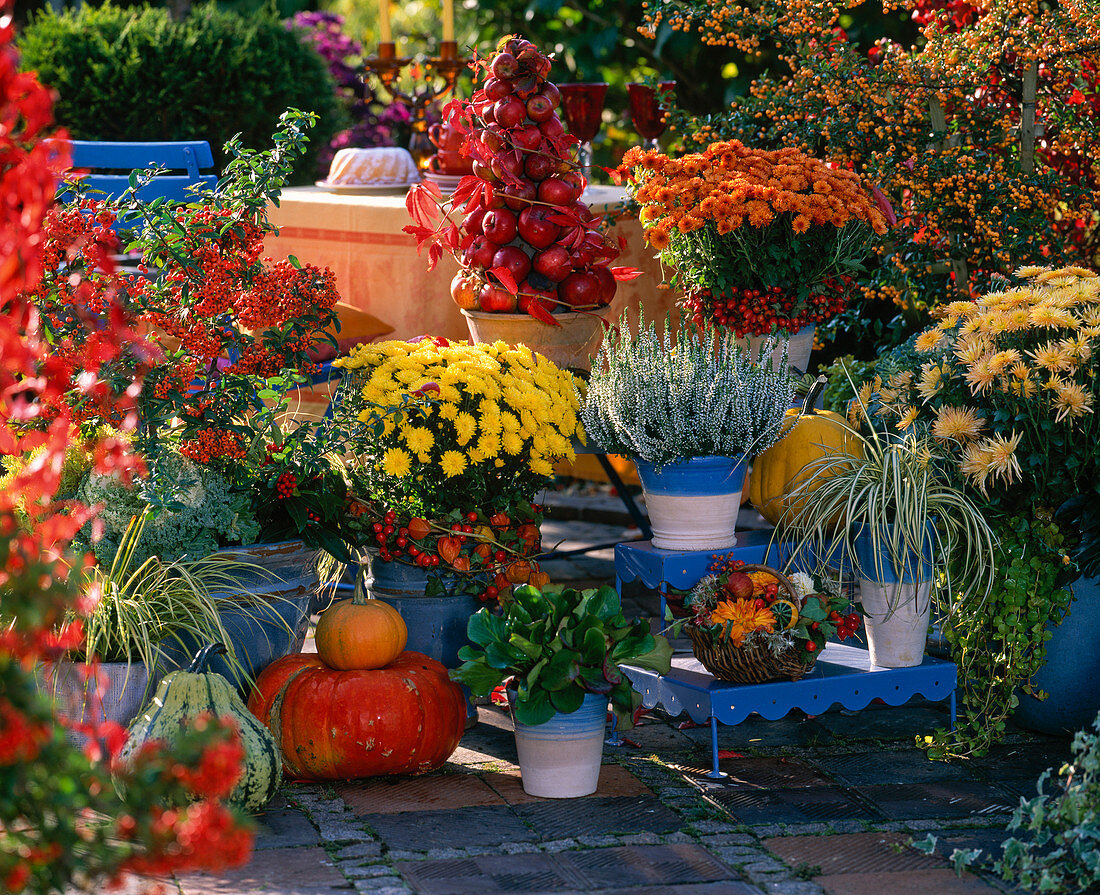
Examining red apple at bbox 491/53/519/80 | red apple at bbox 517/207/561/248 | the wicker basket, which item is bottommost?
the wicker basket

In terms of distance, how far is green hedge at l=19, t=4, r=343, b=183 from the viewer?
7.19 m

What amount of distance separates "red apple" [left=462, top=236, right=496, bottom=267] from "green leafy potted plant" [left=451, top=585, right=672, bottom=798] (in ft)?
3.94

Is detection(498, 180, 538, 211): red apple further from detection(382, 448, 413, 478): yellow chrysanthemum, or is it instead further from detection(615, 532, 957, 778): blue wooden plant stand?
detection(615, 532, 957, 778): blue wooden plant stand

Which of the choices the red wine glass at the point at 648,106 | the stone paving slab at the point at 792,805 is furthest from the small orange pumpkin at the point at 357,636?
the red wine glass at the point at 648,106

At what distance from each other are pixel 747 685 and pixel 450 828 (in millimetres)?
817

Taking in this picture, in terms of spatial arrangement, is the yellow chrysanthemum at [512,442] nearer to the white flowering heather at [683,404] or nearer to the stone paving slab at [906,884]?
the white flowering heather at [683,404]

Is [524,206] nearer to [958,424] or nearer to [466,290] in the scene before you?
[466,290]

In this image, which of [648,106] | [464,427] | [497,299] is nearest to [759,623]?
[464,427]

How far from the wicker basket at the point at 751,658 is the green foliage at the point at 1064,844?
58 centimetres

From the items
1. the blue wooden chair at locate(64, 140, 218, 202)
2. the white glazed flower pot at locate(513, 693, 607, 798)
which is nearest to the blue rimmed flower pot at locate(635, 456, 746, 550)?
the white glazed flower pot at locate(513, 693, 607, 798)

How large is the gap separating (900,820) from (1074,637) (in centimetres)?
80

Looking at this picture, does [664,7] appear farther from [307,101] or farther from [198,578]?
[307,101]

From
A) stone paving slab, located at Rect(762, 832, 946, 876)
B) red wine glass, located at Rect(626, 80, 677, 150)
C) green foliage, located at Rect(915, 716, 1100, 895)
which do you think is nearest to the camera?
green foliage, located at Rect(915, 716, 1100, 895)

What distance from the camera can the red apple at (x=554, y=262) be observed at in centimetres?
394
